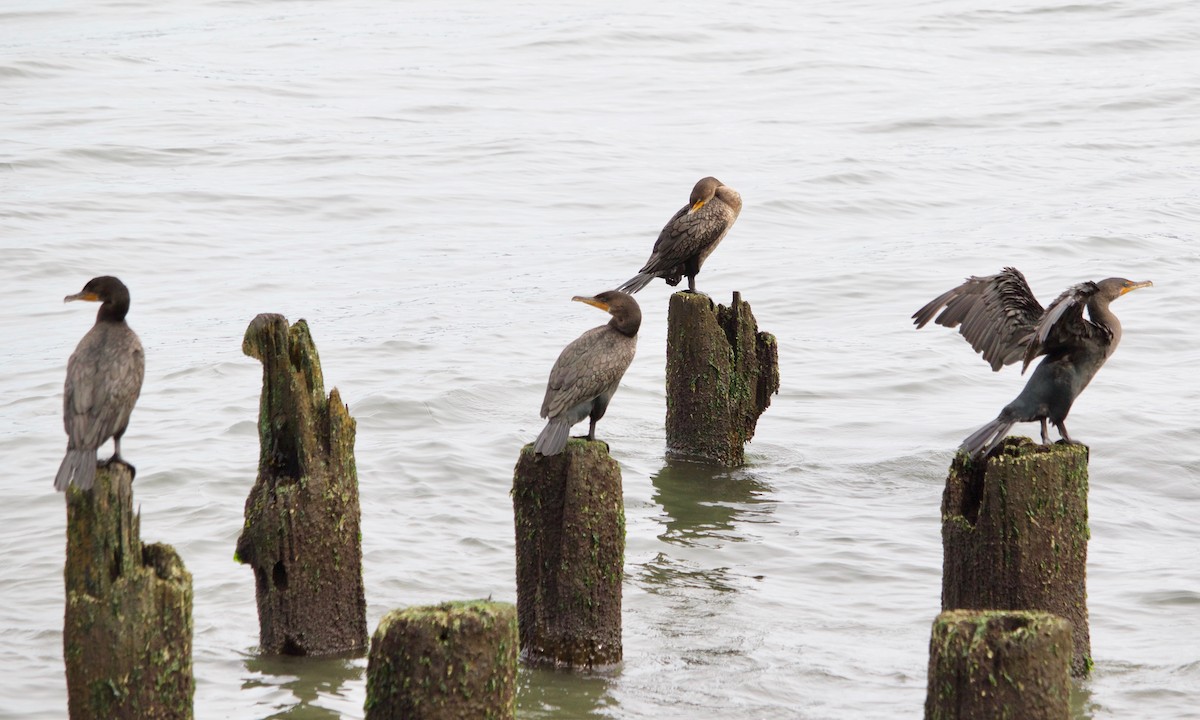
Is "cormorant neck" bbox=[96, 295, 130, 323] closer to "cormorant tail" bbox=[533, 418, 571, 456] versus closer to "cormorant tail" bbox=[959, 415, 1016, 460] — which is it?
"cormorant tail" bbox=[533, 418, 571, 456]

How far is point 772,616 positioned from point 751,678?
92 centimetres

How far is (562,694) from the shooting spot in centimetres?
625

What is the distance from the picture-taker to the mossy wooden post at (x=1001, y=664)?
4.54m

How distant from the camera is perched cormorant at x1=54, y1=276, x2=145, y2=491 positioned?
5.25 m

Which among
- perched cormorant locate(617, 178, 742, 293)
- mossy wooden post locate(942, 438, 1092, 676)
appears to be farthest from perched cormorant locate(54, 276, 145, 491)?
perched cormorant locate(617, 178, 742, 293)

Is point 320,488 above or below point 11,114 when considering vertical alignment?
below

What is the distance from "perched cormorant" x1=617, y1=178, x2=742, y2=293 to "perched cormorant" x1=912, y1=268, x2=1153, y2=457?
3.48 meters

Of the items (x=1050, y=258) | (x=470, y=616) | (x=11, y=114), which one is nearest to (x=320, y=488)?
(x=470, y=616)

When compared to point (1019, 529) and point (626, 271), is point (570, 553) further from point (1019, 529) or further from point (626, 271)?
point (626, 271)

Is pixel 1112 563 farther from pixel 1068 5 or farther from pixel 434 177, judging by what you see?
pixel 1068 5

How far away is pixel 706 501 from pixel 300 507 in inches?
153

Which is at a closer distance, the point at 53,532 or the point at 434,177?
the point at 53,532

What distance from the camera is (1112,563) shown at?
871cm

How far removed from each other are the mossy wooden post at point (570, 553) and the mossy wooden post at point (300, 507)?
0.74 m
